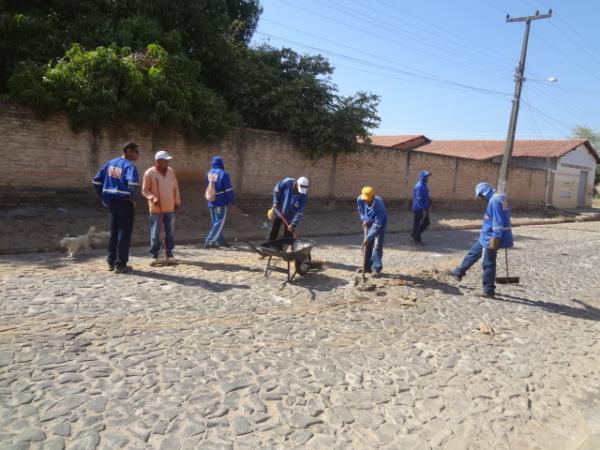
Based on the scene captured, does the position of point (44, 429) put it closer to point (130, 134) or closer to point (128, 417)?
point (128, 417)

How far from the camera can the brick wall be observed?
35.5 ft

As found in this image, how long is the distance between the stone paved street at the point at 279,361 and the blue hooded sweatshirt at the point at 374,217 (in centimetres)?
82

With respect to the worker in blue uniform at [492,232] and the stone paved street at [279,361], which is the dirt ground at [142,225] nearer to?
the stone paved street at [279,361]

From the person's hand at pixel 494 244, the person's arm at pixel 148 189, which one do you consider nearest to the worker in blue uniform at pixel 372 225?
the person's hand at pixel 494 244

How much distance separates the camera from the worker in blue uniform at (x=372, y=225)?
7434mm

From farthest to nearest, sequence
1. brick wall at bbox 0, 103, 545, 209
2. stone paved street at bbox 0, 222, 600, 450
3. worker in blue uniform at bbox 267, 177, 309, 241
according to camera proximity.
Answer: brick wall at bbox 0, 103, 545, 209
worker in blue uniform at bbox 267, 177, 309, 241
stone paved street at bbox 0, 222, 600, 450

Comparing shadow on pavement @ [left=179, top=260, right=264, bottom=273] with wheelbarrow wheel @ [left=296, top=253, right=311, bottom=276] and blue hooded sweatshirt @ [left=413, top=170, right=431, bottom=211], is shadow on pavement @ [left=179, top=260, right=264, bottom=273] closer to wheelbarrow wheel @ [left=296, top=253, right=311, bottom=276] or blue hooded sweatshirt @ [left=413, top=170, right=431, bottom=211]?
wheelbarrow wheel @ [left=296, top=253, right=311, bottom=276]

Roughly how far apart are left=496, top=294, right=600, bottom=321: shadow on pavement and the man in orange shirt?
5.33m

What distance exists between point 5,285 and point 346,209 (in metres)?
13.4

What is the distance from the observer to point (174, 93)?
40.5 ft

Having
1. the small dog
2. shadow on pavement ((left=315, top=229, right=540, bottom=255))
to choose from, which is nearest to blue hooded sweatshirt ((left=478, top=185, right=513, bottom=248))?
shadow on pavement ((left=315, top=229, right=540, bottom=255))

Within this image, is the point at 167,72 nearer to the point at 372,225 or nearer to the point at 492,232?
the point at 372,225

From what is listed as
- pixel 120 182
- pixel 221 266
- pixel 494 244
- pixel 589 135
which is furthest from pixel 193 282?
pixel 589 135

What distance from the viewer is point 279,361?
4.32m
